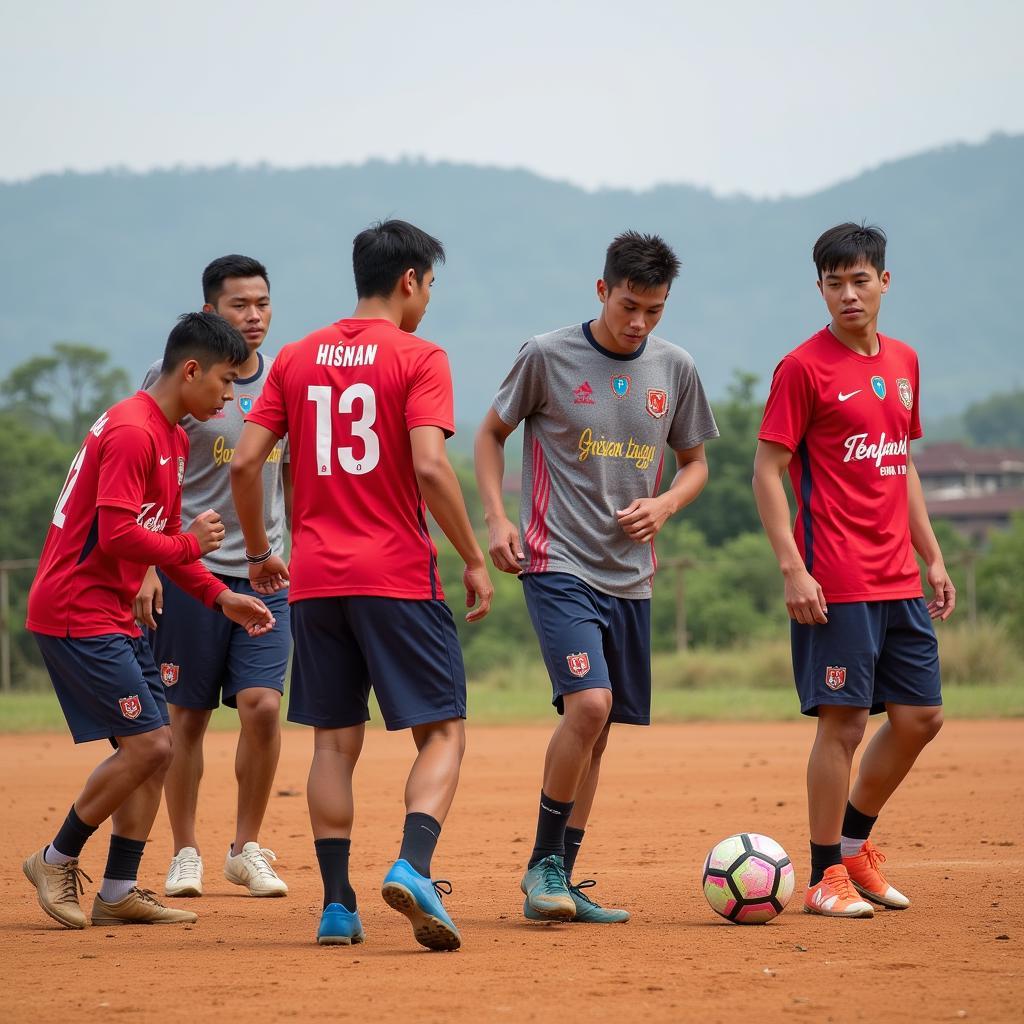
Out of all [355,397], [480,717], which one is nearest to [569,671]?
[355,397]

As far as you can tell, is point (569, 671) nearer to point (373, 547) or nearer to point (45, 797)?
point (373, 547)

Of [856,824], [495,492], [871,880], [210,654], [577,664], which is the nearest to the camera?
[577,664]

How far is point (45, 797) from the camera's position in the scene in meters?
11.4

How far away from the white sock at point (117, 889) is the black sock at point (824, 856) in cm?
268

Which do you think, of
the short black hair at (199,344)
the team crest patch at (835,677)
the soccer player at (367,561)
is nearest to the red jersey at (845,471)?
the team crest patch at (835,677)

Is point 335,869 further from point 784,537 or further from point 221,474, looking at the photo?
point 221,474

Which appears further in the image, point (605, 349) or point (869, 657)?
point (605, 349)

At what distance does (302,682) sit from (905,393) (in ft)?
→ 8.76

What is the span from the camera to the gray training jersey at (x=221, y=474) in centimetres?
726

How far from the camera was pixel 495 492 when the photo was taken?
20.6 feet

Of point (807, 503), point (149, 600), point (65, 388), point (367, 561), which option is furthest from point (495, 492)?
point (65, 388)

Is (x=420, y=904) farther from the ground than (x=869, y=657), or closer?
closer

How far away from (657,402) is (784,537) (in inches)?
28.5

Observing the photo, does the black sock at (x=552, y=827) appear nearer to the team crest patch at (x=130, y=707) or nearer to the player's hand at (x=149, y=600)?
the team crest patch at (x=130, y=707)
